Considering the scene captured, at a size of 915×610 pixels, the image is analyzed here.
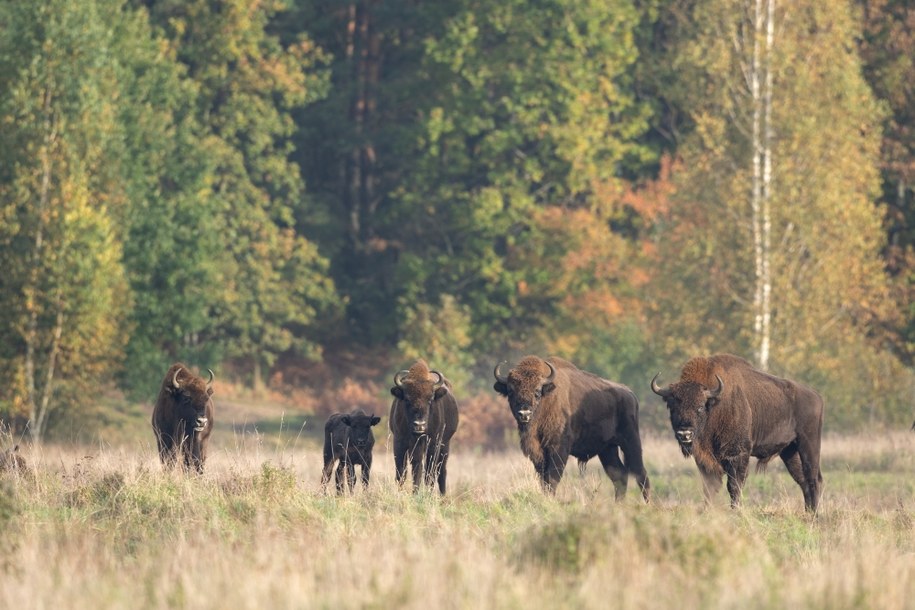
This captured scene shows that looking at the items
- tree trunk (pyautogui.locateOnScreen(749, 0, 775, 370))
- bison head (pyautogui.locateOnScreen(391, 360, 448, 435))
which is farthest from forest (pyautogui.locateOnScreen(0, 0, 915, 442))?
bison head (pyautogui.locateOnScreen(391, 360, 448, 435))

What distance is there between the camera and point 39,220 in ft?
121

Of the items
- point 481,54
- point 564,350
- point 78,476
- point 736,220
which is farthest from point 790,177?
point 78,476

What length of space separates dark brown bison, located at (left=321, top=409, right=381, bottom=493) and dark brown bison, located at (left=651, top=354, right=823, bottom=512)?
3.63 metres

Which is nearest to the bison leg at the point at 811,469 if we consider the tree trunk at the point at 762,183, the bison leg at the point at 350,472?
the bison leg at the point at 350,472

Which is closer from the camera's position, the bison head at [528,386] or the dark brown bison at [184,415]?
the bison head at [528,386]

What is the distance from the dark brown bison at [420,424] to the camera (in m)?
20.8

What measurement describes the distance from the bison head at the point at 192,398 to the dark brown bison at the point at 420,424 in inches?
91.4

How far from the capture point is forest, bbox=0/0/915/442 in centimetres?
3822

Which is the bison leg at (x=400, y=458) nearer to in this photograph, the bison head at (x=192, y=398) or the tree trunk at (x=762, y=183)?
the bison head at (x=192, y=398)

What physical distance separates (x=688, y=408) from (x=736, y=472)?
1292 mm

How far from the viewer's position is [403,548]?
1408 centimetres

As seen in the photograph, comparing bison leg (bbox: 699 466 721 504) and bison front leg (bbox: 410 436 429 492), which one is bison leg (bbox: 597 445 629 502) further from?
bison front leg (bbox: 410 436 429 492)

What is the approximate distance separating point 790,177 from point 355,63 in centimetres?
2217

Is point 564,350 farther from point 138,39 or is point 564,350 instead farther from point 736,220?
point 138,39
